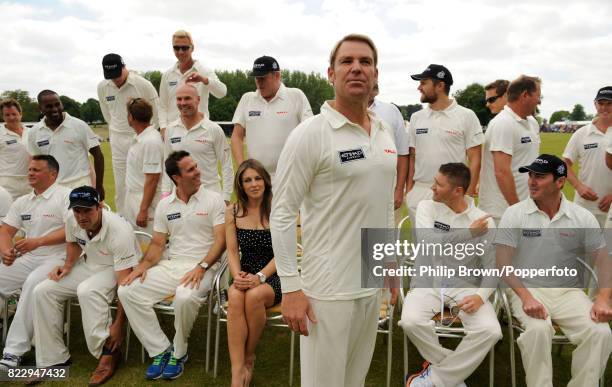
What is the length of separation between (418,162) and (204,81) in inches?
109

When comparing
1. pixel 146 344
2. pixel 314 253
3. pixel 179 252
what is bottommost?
pixel 146 344

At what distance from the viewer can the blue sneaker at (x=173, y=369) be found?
3.98 meters

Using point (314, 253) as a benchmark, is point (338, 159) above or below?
above

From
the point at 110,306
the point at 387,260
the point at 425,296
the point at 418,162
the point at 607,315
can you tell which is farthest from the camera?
the point at 418,162

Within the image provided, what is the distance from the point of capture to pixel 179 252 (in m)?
4.52

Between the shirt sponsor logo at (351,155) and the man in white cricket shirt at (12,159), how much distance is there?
18.6ft

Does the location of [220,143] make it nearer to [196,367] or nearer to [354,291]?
[196,367]

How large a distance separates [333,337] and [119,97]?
500 cm

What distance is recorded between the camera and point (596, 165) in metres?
4.92

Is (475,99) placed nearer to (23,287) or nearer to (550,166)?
(550,166)

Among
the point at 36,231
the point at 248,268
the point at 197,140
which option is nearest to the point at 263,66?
the point at 197,140

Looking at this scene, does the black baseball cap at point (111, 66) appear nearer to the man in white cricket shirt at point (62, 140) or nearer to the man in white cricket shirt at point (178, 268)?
the man in white cricket shirt at point (62, 140)

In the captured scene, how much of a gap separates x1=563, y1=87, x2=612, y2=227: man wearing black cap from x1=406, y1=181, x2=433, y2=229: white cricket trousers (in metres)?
1.46

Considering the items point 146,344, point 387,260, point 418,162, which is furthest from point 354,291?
point 418,162
